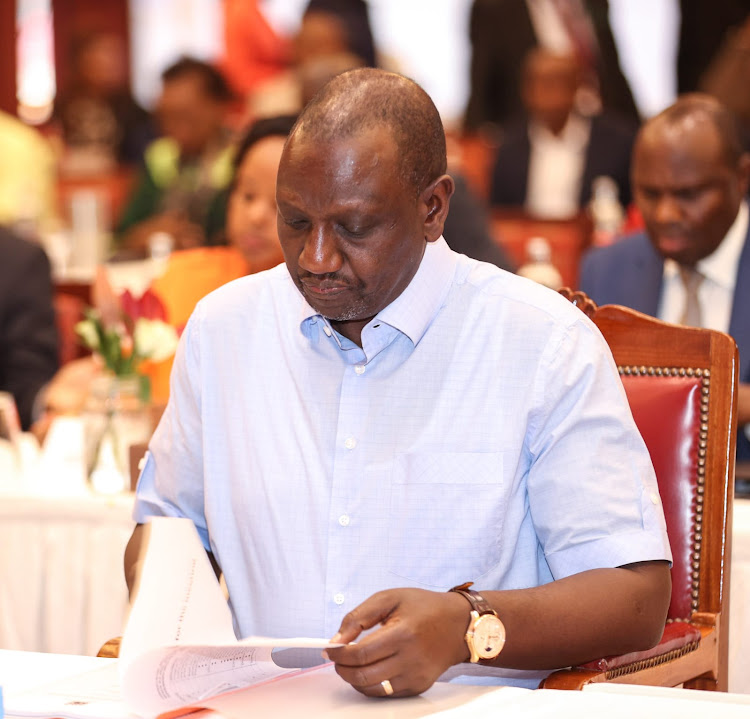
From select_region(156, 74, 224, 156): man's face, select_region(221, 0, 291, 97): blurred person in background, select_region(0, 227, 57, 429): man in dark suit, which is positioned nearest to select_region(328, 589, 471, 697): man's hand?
select_region(0, 227, 57, 429): man in dark suit

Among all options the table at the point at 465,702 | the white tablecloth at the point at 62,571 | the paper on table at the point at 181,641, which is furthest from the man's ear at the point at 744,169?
the paper on table at the point at 181,641

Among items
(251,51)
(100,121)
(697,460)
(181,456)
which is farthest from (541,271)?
(251,51)

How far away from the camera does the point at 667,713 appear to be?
1.24 metres

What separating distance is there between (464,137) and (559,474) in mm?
6327

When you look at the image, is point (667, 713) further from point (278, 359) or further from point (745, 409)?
point (745, 409)

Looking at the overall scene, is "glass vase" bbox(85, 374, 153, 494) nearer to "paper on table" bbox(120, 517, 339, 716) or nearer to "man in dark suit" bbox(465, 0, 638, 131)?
"paper on table" bbox(120, 517, 339, 716)

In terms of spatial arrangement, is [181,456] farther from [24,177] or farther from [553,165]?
[553,165]

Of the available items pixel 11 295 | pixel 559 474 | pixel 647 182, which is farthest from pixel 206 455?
pixel 11 295

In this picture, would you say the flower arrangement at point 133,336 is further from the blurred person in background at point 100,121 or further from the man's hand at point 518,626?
the blurred person in background at point 100,121

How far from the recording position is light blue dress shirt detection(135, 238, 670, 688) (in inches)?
59.1

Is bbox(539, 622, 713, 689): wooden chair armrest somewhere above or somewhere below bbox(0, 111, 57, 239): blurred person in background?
below

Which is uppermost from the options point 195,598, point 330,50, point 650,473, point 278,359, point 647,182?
point 330,50

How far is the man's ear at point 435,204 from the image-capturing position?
59.0 inches

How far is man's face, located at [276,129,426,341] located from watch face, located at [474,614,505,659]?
0.40 metres
